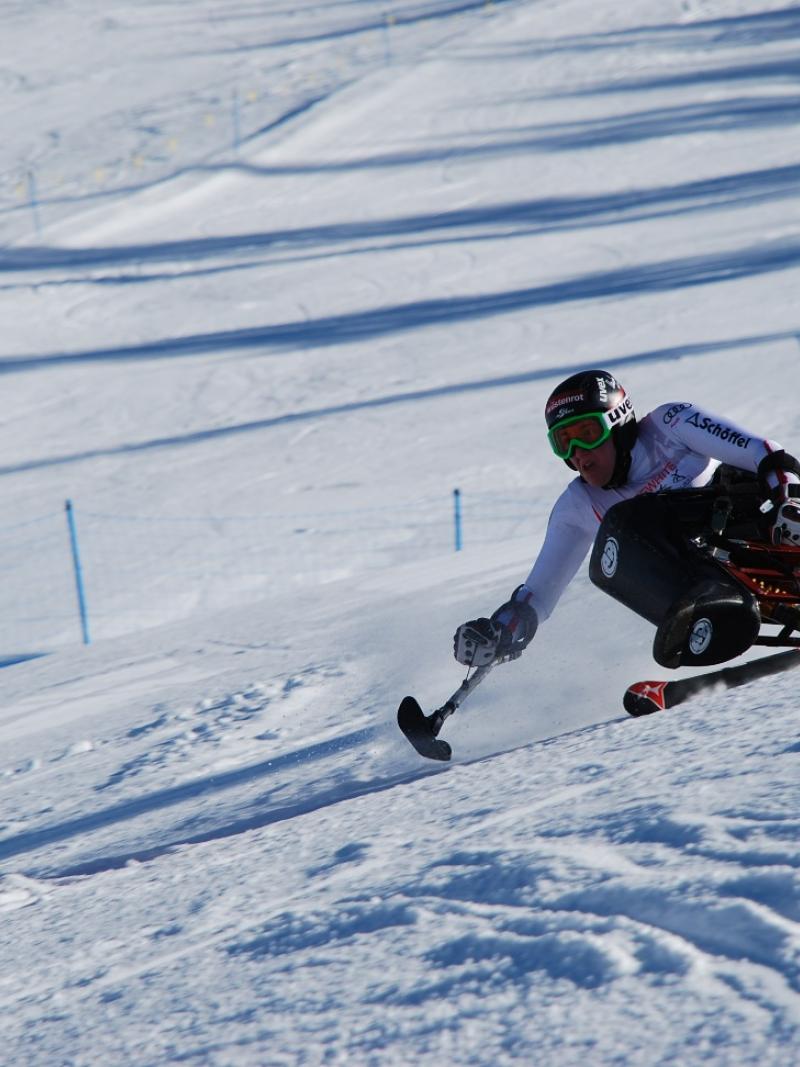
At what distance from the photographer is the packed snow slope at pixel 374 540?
7.56 ft

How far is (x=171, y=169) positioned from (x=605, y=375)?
905 inches

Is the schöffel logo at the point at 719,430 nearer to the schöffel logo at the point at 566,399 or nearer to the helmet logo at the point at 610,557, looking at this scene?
the schöffel logo at the point at 566,399

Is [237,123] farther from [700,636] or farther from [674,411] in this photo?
[700,636]

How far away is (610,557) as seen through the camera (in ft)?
14.7

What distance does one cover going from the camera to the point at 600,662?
17.5 ft

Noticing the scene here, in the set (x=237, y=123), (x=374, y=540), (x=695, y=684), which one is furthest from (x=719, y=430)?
(x=237, y=123)

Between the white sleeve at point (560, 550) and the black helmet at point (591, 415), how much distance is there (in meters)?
0.32

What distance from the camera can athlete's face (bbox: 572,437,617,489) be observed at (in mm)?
4594

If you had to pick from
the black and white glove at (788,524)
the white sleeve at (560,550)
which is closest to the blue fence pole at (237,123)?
the white sleeve at (560,550)

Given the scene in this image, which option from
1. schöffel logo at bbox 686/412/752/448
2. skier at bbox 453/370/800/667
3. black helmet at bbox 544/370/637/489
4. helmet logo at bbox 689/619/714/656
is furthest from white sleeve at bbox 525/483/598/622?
helmet logo at bbox 689/619/714/656

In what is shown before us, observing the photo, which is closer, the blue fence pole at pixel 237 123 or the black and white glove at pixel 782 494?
the black and white glove at pixel 782 494

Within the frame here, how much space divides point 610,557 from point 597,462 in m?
0.38

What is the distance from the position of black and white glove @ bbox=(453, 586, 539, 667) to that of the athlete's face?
1.84 feet

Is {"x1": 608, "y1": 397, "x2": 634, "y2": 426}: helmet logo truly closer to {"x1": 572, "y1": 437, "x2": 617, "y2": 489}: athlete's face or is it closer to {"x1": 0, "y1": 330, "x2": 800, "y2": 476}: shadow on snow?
{"x1": 572, "y1": 437, "x2": 617, "y2": 489}: athlete's face
